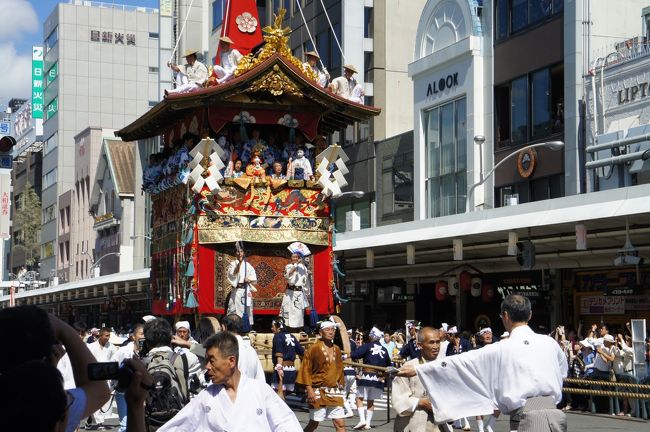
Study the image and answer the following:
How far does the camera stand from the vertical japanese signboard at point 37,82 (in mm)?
100250

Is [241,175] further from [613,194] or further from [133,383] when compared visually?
[133,383]

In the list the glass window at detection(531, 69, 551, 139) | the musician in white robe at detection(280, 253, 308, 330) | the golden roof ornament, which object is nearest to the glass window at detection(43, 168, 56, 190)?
the glass window at detection(531, 69, 551, 139)

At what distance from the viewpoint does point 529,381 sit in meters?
7.35

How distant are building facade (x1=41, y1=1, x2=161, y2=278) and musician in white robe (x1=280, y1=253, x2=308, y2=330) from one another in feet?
242

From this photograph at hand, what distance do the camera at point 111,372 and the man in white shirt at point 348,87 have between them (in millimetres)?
15554

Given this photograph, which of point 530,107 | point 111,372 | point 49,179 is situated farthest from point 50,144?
point 111,372

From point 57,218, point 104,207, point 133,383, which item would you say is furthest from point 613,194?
point 57,218

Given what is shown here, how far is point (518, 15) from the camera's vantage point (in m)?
34.7

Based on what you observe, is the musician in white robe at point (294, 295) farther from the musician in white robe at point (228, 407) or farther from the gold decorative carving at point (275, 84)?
the musician in white robe at point (228, 407)

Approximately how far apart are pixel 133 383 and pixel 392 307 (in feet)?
123

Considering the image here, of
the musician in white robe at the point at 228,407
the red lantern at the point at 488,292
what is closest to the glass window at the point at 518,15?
the red lantern at the point at 488,292

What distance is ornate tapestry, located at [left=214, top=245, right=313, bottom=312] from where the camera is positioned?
1859 centimetres

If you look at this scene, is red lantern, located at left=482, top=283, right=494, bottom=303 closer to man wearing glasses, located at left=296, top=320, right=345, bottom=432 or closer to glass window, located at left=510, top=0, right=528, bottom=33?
glass window, located at left=510, top=0, right=528, bottom=33

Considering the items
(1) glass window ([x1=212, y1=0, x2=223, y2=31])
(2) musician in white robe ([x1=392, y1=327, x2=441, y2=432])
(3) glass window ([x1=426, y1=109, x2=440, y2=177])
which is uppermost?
(1) glass window ([x1=212, y1=0, x2=223, y2=31])
